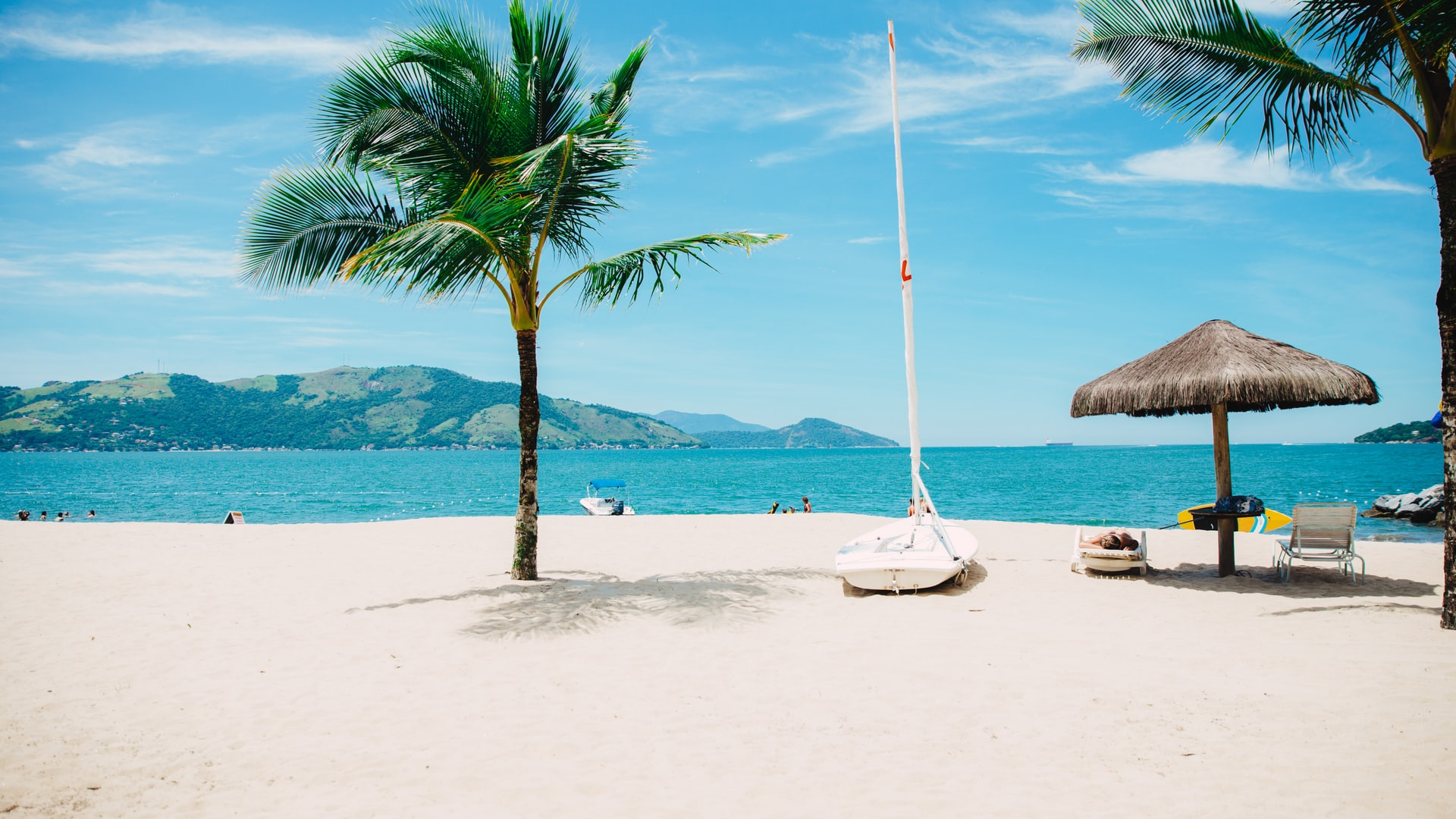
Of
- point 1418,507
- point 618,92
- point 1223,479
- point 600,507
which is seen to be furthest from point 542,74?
point 1418,507

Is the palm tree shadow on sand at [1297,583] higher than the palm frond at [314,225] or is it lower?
lower

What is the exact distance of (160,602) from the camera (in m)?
7.96

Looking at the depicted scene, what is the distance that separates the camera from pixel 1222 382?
8.19 m

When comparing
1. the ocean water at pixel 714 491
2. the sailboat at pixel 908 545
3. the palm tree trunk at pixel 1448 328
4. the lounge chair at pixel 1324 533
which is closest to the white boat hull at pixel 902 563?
the sailboat at pixel 908 545

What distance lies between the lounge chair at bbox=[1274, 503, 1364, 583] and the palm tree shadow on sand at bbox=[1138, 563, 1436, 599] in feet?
0.62

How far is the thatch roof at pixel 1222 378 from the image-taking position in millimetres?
8141

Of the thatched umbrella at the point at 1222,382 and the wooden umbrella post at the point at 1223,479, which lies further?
the wooden umbrella post at the point at 1223,479

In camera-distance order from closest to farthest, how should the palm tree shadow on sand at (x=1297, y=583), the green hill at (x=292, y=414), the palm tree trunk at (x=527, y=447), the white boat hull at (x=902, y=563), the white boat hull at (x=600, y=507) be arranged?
the white boat hull at (x=902, y=563)
the palm tree shadow on sand at (x=1297, y=583)
the palm tree trunk at (x=527, y=447)
the white boat hull at (x=600, y=507)
the green hill at (x=292, y=414)

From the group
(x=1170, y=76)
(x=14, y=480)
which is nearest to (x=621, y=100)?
(x=1170, y=76)

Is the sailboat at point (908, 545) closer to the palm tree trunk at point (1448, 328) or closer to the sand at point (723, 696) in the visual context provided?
the sand at point (723, 696)

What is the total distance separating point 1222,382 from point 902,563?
3992mm

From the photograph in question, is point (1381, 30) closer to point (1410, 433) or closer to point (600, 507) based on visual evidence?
point (600, 507)

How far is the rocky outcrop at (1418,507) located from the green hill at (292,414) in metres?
127

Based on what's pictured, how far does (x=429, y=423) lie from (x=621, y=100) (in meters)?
167
